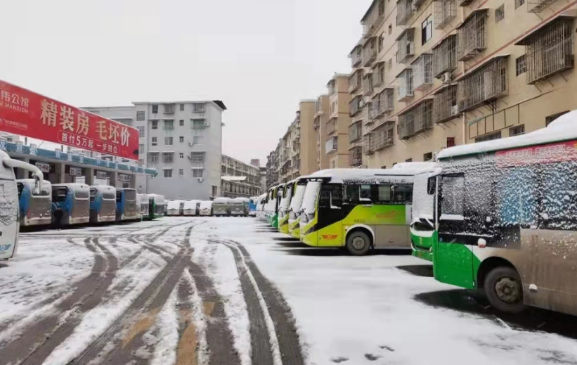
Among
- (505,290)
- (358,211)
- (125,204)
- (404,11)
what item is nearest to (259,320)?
(505,290)

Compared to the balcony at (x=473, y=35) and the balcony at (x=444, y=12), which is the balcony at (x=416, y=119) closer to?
the balcony at (x=444, y=12)

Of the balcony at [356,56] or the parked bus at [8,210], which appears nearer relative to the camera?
the parked bus at [8,210]

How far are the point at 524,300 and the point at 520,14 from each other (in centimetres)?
1492

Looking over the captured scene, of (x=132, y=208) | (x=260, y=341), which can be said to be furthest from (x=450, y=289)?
(x=132, y=208)

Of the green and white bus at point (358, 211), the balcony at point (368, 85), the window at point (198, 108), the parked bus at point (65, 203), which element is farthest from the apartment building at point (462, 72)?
the window at point (198, 108)

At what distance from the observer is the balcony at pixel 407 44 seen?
2803cm

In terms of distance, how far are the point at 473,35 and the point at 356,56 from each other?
22.8 m

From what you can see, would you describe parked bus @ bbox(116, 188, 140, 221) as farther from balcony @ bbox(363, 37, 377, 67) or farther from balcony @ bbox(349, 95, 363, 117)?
balcony @ bbox(363, 37, 377, 67)

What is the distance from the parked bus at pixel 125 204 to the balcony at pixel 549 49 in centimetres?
2997

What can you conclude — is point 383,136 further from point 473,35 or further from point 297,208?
point 297,208

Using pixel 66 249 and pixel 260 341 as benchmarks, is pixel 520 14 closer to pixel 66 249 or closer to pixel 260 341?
pixel 260 341

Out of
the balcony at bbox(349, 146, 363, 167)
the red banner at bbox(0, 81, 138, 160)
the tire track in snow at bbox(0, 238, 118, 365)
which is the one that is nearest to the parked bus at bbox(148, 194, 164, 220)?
the red banner at bbox(0, 81, 138, 160)

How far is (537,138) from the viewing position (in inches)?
235

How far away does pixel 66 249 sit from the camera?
15.0 meters
